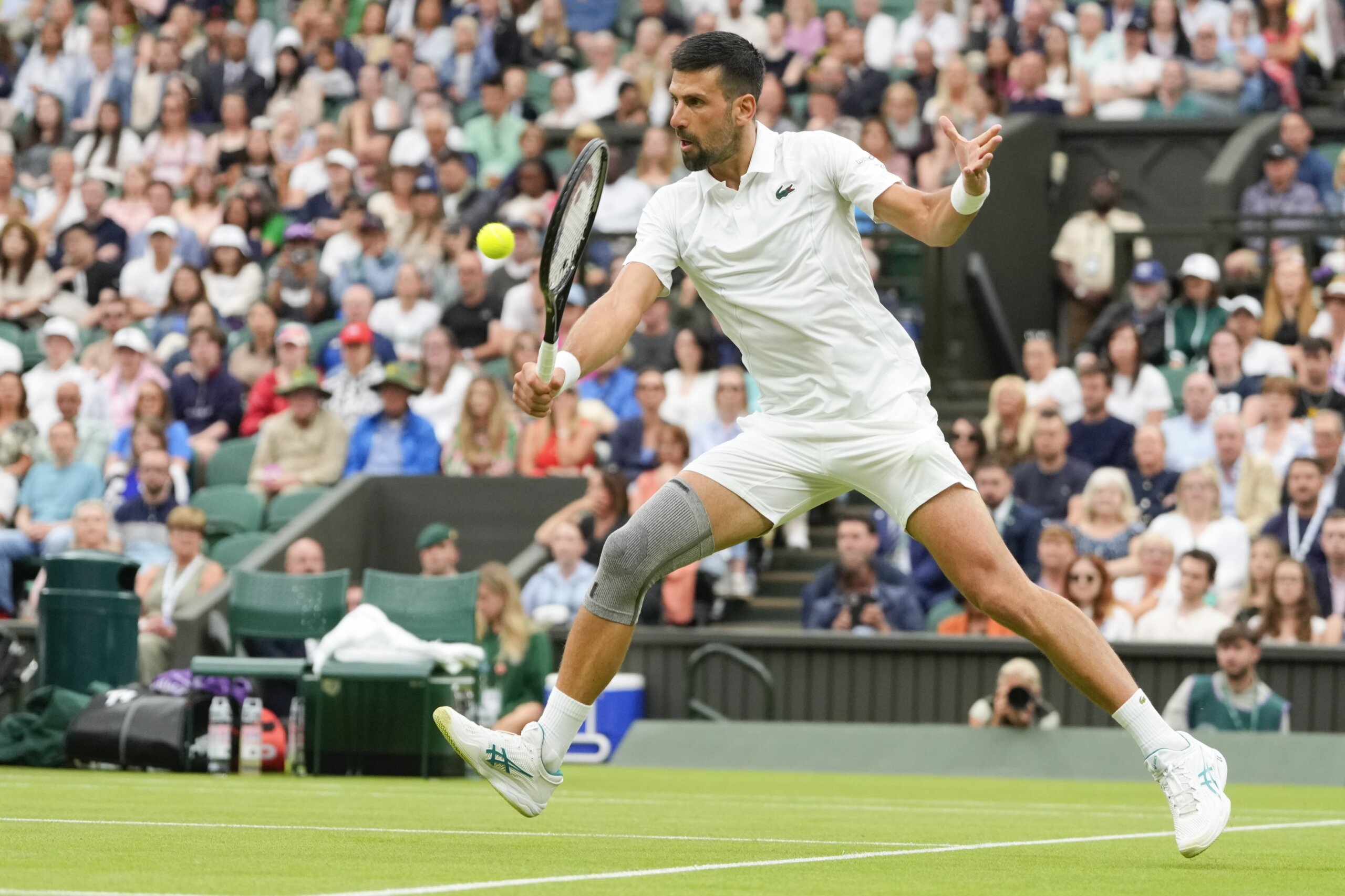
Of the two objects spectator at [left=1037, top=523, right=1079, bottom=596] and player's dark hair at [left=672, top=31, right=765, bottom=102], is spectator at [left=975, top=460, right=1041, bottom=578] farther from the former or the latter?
player's dark hair at [left=672, top=31, right=765, bottom=102]

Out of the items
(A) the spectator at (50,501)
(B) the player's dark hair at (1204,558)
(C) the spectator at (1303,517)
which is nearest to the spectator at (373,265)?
(A) the spectator at (50,501)

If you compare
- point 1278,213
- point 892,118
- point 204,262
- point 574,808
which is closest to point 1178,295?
point 1278,213

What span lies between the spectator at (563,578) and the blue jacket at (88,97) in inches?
398

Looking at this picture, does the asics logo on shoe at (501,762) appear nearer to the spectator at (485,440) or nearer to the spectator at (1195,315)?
the spectator at (485,440)

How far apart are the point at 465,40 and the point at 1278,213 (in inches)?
344

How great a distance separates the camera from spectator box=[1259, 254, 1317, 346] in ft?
51.3

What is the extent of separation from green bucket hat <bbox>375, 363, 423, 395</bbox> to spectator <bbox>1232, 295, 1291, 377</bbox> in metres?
5.79

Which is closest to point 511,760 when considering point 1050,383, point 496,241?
point 496,241

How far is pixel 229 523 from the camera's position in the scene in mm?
16500

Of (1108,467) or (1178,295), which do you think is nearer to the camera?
(1108,467)

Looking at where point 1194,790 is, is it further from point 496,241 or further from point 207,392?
point 207,392

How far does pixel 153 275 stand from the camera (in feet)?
65.4

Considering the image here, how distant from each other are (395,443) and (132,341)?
2587 millimetres

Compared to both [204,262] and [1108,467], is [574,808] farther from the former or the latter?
[204,262]
